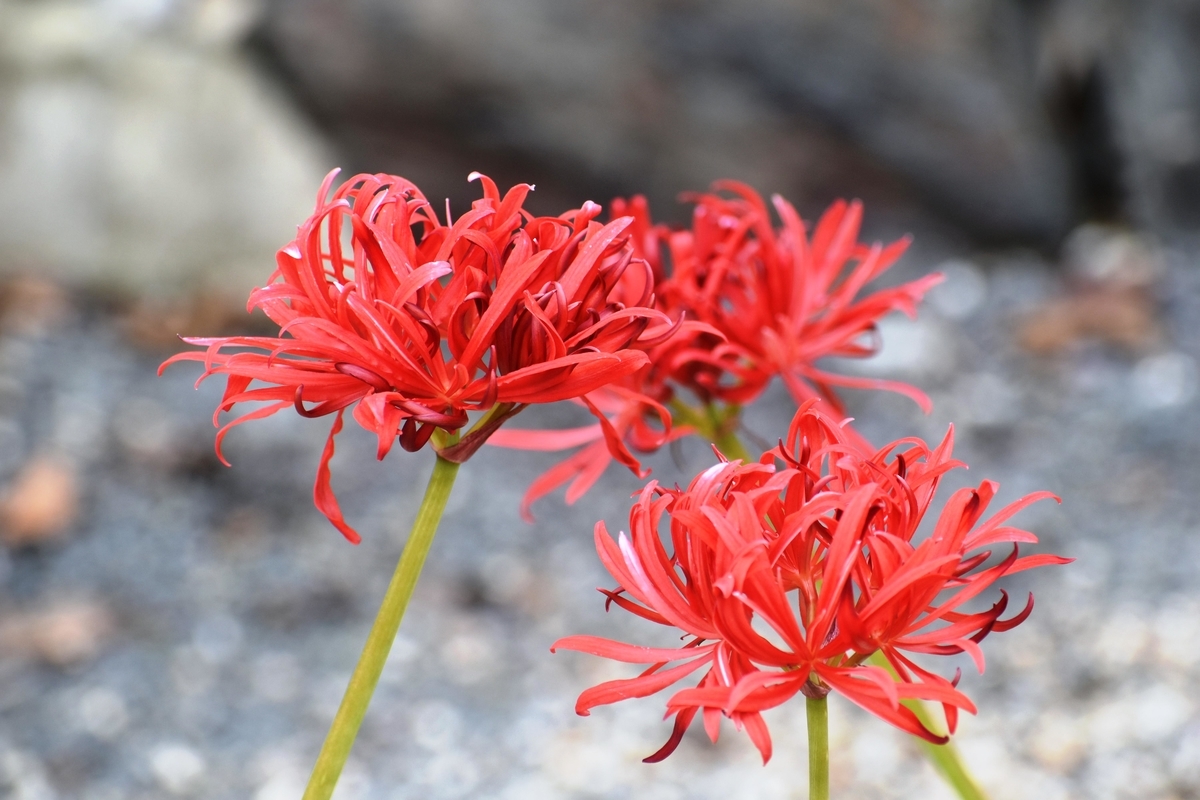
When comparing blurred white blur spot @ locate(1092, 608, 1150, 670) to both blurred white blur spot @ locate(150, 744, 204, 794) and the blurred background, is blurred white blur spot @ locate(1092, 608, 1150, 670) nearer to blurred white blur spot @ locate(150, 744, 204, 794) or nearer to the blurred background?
the blurred background

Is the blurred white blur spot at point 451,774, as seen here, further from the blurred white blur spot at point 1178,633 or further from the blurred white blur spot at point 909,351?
Result: the blurred white blur spot at point 909,351

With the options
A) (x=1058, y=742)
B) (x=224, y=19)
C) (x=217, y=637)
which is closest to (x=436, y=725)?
(x=217, y=637)

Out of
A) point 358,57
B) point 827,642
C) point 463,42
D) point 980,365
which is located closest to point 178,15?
point 358,57

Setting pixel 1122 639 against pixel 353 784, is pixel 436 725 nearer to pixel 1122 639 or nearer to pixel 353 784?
pixel 353 784

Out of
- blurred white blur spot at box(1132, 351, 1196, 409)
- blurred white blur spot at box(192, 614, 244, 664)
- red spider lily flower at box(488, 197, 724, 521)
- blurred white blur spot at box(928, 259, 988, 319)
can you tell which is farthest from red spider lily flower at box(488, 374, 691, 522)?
blurred white blur spot at box(928, 259, 988, 319)

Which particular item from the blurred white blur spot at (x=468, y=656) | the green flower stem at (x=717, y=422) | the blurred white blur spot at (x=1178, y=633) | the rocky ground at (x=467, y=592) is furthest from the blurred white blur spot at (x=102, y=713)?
the blurred white blur spot at (x=1178, y=633)
